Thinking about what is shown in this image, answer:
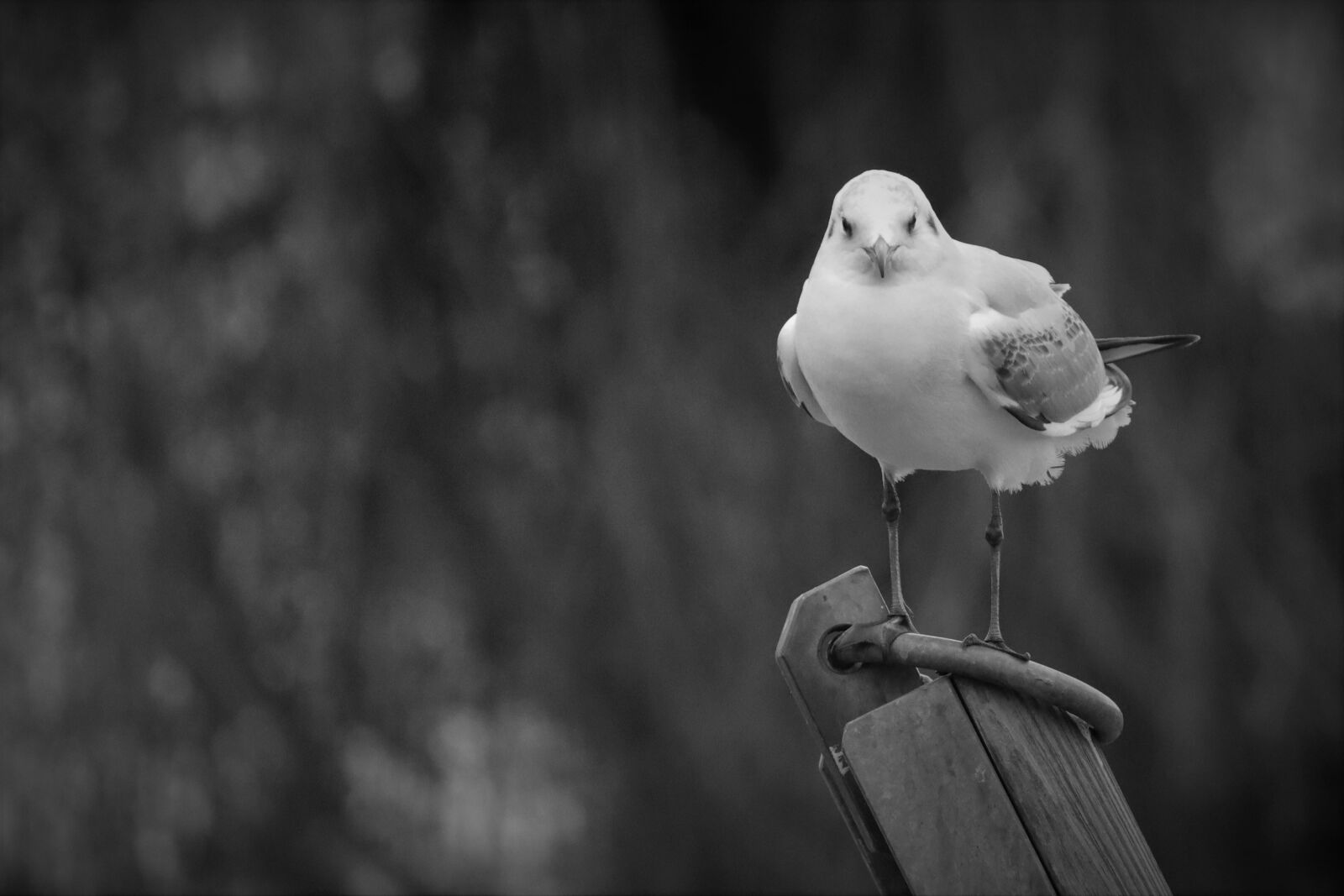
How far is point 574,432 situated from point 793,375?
314cm

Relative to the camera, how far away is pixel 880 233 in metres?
1.57

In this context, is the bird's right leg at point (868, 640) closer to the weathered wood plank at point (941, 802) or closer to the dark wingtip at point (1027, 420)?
Answer: the weathered wood plank at point (941, 802)

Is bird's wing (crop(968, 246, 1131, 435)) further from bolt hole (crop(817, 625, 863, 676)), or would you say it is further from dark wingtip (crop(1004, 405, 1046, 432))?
bolt hole (crop(817, 625, 863, 676))

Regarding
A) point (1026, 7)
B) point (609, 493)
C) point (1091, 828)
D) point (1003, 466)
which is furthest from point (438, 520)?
point (1091, 828)

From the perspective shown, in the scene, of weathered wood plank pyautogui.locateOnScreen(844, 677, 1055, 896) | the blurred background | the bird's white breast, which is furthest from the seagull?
the blurred background

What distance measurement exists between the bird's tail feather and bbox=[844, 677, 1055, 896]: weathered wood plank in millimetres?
773

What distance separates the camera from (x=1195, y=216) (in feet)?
15.4

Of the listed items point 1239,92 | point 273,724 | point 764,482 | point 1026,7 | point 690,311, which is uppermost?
point 1026,7

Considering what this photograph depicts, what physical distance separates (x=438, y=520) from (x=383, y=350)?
631mm

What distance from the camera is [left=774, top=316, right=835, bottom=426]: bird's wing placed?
5.97 feet

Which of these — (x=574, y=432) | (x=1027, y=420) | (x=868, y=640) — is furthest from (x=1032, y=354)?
(x=574, y=432)

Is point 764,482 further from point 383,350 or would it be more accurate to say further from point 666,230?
point 383,350

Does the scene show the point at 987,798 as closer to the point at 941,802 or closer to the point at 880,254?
the point at 941,802

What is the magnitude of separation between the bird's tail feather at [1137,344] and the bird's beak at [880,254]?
1.72 ft
